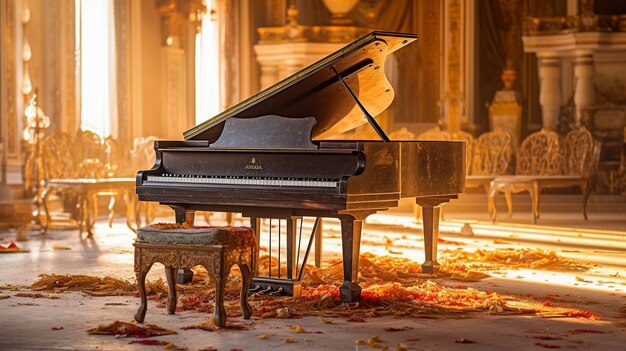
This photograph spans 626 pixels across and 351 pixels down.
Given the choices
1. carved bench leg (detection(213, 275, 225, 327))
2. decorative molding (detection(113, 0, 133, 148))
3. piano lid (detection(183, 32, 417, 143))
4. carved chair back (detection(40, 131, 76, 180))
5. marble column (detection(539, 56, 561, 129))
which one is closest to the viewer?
carved bench leg (detection(213, 275, 225, 327))

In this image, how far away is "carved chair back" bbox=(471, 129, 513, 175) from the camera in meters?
13.3

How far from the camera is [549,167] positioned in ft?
42.3

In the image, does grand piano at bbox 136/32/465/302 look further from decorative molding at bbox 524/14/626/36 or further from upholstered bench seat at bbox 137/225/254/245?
decorative molding at bbox 524/14/626/36

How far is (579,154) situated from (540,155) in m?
0.60

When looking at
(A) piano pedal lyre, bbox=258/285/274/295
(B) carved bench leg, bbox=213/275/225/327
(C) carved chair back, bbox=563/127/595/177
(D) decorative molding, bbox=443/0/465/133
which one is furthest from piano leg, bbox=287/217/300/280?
(D) decorative molding, bbox=443/0/465/133

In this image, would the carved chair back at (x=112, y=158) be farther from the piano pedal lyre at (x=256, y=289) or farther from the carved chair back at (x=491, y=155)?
the piano pedal lyre at (x=256, y=289)

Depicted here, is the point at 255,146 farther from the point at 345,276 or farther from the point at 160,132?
the point at 160,132

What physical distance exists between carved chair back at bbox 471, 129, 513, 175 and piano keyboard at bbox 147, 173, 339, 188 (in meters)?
7.03

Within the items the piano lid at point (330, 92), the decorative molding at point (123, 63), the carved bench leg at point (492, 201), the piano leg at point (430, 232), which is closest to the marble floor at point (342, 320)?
the piano leg at point (430, 232)

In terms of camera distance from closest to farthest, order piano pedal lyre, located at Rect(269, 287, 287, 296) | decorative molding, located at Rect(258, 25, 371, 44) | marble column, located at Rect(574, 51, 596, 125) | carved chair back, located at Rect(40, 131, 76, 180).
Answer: piano pedal lyre, located at Rect(269, 287, 287, 296) → carved chair back, located at Rect(40, 131, 76, 180) → marble column, located at Rect(574, 51, 596, 125) → decorative molding, located at Rect(258, 25, 371, 44)

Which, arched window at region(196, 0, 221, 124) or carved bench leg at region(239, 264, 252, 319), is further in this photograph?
arched window at region(196, 0, 221, 124)

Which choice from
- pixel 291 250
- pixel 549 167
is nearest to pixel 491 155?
pixel 549 167

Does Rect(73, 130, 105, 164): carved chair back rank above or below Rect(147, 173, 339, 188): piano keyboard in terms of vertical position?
above

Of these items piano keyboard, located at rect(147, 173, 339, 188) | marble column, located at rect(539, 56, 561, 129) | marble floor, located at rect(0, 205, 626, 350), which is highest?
marble column, located at rect(539, 56, 561, 129)
